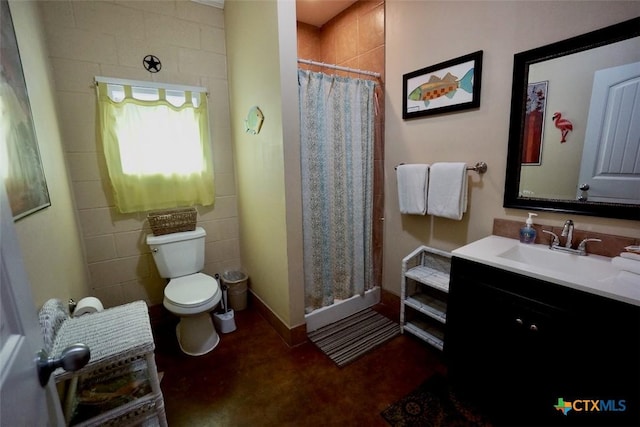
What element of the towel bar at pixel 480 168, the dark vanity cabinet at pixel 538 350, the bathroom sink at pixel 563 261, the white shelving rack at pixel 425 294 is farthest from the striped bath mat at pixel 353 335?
the towel bar at pixel 480 168

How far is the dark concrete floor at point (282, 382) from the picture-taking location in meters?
1.46

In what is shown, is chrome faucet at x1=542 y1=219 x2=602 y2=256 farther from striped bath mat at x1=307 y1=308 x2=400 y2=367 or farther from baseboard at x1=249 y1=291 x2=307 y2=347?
baseboard at x1=249 y1=291 x2=307 y2=347

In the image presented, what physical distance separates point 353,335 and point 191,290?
1216 mm

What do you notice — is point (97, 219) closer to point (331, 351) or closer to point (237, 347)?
point (237, 347)

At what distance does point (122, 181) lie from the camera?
2.01 m

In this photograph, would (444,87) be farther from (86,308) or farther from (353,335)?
(86,308)

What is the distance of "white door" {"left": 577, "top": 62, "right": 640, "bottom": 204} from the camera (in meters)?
1.19

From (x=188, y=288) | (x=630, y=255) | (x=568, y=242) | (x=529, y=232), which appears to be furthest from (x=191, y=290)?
(x=630, y=255)

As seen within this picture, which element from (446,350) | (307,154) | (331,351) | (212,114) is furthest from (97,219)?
Result: (446,350)

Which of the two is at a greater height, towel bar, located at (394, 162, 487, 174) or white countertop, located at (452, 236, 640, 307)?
towel bar, located at (394, 162, 487, 174)

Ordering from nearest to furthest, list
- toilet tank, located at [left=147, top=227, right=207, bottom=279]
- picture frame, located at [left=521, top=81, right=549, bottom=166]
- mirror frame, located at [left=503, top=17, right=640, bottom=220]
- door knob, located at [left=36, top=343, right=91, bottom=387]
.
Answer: door knob, located at [left=36, top=343, right=91, bottom=387] < mirror frame, located at [left=503, top=17, right=640, bottom=220] < picture frame, located at [left=521, top=81, right=549, bottom=166] < toilet tank, located at [left=147, top=227, right=207, bottom=279]

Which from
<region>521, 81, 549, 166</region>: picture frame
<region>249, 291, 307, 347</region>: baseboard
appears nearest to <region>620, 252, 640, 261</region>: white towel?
<region>521, 81, 549, 166</region>: picture frame

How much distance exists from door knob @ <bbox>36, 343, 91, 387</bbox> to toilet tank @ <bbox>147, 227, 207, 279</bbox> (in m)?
1.55

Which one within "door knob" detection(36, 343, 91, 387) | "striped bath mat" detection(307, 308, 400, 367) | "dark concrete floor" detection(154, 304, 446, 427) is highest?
"door knob" detection(36, 343, 91, 387)
